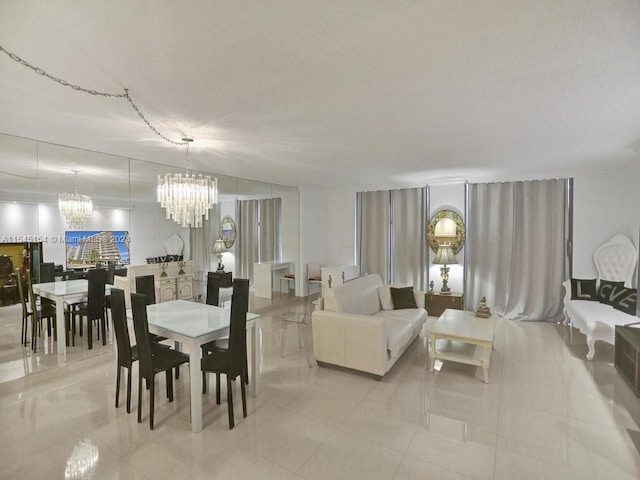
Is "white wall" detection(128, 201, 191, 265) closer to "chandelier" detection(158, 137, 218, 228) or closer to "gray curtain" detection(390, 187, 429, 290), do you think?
"chandelier" detection(158, 137, 218, 228)

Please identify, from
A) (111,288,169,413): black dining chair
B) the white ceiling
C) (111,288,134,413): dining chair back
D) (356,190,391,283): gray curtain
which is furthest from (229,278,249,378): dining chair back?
(356,190,391,283): gray curtain

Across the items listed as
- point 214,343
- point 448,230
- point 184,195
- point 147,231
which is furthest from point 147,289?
point 448,230

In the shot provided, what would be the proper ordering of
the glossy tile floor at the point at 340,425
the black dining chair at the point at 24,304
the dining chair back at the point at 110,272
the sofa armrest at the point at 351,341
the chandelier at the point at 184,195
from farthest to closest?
the dining chair back at the point at 110,272 < the black dining chair at the point at 24,304 < the sofa armrest at the point at 351,341 < the chandelier at the point at 184,195 < the glossy tile floor at the point at 340,425

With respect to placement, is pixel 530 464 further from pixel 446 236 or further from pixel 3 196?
pixel 3 196

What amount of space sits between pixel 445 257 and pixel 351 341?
3.14 metres

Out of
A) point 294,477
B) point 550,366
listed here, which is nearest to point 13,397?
point 294,477

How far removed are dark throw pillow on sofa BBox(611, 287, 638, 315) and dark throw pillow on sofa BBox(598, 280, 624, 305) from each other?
1.6 inches

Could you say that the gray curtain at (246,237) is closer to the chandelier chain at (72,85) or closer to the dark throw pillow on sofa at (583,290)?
the chandelier chain at (72,85)

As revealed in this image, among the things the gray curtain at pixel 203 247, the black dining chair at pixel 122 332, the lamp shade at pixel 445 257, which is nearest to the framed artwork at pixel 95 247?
the gray curtain at pixel 203 247

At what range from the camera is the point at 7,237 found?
3.24 m

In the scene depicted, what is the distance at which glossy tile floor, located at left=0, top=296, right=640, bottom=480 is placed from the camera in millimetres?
2061

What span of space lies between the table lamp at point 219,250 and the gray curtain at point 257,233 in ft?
1.20

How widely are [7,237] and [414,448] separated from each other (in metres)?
4.31

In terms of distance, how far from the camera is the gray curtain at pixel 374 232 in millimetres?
6668
